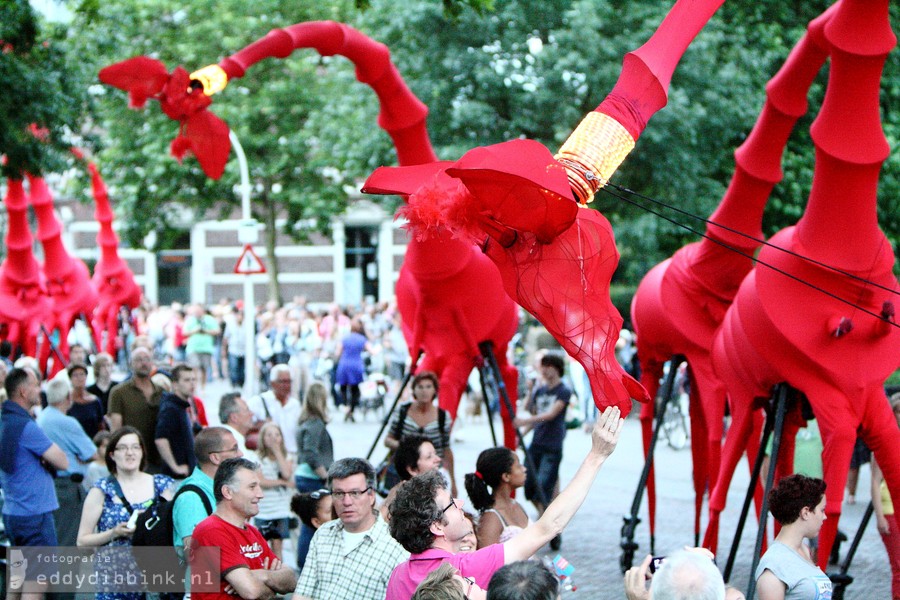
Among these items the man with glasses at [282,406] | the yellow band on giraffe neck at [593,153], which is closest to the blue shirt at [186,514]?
the yellow band on giraffe neck at [593,153]

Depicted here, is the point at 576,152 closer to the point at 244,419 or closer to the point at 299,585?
the point at 299,585

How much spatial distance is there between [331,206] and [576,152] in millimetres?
25254

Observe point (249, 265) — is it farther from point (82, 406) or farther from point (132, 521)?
point (132, 521)

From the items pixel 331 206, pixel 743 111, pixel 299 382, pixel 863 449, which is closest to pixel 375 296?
pixel 331 206

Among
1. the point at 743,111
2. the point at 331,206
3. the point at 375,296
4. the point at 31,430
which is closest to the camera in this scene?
the point at 31,430

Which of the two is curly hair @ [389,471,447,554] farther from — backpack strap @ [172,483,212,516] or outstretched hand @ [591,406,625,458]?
backpack strap @ [172,483,212,516]

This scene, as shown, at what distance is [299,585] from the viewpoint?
4.73m

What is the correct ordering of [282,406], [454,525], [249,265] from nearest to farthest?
[454,525]
[282,406]
[249,265]

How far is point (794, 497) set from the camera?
5098 millimetres

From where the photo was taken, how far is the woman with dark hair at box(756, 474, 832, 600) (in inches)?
186

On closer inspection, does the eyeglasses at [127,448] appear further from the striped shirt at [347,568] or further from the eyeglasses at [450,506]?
the eyeglasses at [450,506]

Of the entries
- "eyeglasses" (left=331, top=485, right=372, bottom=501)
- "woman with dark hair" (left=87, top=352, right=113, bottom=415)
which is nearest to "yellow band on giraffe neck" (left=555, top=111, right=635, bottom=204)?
"eyeglasses" (left=331, top=485, right=372, bottom=501)

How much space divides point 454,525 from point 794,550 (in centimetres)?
154

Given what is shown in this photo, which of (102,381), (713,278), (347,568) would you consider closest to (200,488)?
(347,568)
